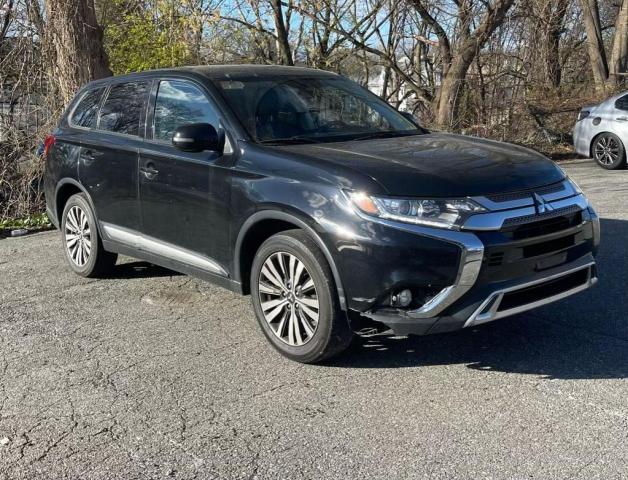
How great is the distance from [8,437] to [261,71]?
3210 mm

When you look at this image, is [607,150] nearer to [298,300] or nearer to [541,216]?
[541,216]

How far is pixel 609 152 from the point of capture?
42.2 feet

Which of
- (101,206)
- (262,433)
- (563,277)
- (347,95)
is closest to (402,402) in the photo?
(262,433)

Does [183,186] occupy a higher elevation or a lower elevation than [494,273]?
higher

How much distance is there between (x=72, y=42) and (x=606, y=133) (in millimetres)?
8964

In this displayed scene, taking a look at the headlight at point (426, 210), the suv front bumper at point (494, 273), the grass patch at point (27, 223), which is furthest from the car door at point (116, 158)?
the grass patch at point (27, 223)

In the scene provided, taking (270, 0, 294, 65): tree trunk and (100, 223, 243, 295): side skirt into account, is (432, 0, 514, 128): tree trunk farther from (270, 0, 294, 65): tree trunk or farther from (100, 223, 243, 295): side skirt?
(100, 223, 243, 295): side skirt

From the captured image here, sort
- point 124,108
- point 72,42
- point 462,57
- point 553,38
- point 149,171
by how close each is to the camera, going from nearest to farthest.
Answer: point 149,171 → point 124,108 → point 72,42 → point 462,57 → point 553,38

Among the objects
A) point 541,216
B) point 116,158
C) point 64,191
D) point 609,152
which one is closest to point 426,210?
point 541,216

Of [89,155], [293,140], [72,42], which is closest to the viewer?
[293,140]

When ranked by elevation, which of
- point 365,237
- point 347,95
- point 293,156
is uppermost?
point 347,95

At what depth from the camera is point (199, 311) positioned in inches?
223

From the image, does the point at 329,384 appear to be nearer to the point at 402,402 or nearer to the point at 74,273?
the point at 402,402

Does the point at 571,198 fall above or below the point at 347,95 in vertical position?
below
